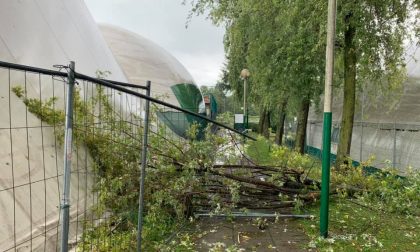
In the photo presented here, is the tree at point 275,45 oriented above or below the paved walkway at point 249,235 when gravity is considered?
above

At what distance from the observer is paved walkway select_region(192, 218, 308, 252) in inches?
188

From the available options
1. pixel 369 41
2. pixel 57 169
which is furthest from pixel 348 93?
pixel 57 169

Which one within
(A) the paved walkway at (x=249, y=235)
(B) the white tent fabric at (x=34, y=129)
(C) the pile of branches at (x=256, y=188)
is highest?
(B) the white tent fabric at (x=34, y=129)

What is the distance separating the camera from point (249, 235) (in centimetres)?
519

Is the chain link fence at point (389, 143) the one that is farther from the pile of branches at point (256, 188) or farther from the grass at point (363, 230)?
the pile of branches at point (256, 188)

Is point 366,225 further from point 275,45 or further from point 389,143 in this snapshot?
point 275,45

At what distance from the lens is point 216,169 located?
229 inches

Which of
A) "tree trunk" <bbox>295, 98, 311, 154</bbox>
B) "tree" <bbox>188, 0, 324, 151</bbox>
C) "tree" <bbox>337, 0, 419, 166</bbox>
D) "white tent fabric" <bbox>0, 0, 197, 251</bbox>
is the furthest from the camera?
"tree trunk" <bbox>295, 98, 311, 154</bbox>

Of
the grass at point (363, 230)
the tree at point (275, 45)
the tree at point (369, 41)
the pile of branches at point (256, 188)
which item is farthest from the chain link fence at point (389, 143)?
the pile of branches at point (256, 188)

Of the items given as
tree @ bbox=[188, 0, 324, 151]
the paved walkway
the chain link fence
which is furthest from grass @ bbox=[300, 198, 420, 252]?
tree @ bbox=[188, 0, 324, 151]

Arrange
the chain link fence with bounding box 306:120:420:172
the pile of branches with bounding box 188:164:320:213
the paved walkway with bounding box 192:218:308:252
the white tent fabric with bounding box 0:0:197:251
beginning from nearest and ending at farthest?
the white tent fabric with bounding box 0:0:197:251
the paved walkway with bounding box 192:218:308:252
the pile of branches with bounding box 188:164:320:213
the chain link fence with bounding box 306:120:420:172

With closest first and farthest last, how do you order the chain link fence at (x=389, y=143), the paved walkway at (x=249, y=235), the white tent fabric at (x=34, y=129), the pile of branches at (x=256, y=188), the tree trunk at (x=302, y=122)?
the white tent fabric at (x=34, y=129) → the paved walkway at (x=249, y=235) → the pile of branches at (x=256, y=188) → the chain link fence at (x=389, y=143) → the tree trunk at (x=302, y=122)

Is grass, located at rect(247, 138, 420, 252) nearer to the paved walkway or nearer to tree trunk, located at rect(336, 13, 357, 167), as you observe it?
the paved walkway

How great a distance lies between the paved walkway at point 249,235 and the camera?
15.7 ft
